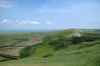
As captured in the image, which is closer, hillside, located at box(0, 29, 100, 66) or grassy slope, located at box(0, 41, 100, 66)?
grassy slope, located at box(0, 41, 100, 66)

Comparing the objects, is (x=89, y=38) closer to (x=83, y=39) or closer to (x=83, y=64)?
(x=83, y=39)

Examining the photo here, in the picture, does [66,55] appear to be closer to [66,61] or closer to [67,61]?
[66,61]

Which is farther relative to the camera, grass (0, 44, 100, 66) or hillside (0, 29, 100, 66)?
hillside (0, 29, 100, 66)

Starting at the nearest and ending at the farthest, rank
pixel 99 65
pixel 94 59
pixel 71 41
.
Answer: pixel 99 65 → pixel 94 59 → pixel 71 41

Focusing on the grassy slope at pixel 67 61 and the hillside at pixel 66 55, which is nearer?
the grassy slope at pixel 67 61

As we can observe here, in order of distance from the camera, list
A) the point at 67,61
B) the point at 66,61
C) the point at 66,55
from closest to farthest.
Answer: the point at 67,61 → the point at 66,61 → the point at 66,55

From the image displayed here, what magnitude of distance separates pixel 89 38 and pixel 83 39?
16.0 ft

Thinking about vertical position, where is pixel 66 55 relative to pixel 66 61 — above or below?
below

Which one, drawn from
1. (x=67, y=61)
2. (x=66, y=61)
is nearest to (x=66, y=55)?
(x=66, y=61)

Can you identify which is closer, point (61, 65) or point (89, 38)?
point (61, 65)

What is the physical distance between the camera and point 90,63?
29078 mm

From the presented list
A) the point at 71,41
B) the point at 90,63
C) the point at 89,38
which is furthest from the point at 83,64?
the point at 89,38

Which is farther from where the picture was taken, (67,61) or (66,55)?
(66,55)

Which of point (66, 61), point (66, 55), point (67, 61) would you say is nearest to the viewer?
point (67, 61)
